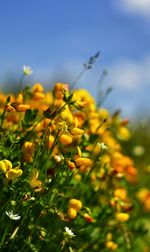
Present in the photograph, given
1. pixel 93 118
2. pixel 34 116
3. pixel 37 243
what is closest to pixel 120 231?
pixel 93 118

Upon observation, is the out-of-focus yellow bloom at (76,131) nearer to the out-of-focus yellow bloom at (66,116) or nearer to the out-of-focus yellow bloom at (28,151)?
the out-of-focus yellow bloom at (66,116)

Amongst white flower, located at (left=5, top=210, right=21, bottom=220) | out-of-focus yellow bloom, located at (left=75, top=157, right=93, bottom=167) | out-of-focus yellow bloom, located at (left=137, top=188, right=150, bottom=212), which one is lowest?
out-of-focus yellow bloom, located at (left=137, top=188, right=150, bottom=212)

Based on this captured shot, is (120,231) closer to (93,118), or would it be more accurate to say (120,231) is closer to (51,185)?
(93,118)

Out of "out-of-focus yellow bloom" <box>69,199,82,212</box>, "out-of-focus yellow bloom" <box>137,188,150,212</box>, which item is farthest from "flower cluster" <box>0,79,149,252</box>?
"out-of-focus yellow bloom" <box>137,188,150,212</box>

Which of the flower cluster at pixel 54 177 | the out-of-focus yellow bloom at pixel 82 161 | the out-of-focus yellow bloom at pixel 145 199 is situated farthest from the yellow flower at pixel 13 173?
the out-of-focus yellow bloom at pixel 145 199

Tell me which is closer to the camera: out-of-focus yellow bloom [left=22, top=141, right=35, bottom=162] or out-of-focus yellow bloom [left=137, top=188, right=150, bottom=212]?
out-of-focus yellow bloom [left=22, top=141, right=35, bottom=162]

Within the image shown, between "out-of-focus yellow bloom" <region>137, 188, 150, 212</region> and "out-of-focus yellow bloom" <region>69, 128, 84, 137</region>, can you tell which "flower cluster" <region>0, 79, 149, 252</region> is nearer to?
"out-of-focus yellow bloom" <region>69, 128, 84, 137</region>

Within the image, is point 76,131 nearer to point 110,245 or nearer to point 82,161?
point 82,161

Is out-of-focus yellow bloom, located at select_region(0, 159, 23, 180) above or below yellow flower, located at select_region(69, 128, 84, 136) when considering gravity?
below

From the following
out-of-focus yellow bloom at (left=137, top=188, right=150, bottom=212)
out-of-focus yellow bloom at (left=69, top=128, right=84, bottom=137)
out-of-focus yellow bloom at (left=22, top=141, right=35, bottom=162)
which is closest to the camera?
out-of-focus yellow bloom at (left=69, top=128, right=84, bottom=137)

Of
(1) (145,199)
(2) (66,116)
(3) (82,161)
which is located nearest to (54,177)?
(3) (82,161)
